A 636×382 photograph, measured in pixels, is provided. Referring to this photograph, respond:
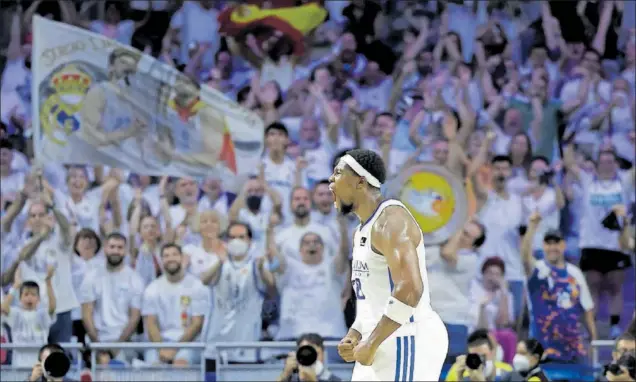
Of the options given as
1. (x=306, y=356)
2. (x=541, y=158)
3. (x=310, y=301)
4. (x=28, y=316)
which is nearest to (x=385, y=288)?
(x=306, y=356)

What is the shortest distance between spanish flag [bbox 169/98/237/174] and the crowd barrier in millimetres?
2738

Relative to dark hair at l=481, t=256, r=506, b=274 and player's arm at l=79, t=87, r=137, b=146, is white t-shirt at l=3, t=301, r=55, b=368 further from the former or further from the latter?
dark hair at l=481, t=256, r=506, b=274

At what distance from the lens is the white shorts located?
18.0ft

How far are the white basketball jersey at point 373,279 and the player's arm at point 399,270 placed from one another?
0.26 ft

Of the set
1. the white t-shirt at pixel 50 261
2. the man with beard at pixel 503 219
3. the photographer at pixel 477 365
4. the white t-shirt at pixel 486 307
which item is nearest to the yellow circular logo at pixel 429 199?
the man with beard at pixel 503 219

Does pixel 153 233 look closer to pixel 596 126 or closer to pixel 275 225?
pixel 275 225

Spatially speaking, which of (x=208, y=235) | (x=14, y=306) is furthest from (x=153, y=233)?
(x=14, y=306)

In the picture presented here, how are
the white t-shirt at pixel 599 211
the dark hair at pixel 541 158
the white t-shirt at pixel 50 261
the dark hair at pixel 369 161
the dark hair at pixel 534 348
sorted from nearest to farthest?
the dark hair at pixel 369 161
the dark hair at pixel 534 348
the white t-shirt at pixel 50 261
the white t-shirt at pixel 599 211
the dark hair at pixel 541 158

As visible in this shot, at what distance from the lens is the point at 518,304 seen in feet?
41.7

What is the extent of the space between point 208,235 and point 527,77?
400cm

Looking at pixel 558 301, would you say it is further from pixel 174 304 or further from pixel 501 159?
pixel 174 304

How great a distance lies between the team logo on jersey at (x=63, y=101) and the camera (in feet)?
45.0

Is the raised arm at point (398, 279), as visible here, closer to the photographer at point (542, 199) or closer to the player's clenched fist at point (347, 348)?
the player's clenched fist at point (347, 348)

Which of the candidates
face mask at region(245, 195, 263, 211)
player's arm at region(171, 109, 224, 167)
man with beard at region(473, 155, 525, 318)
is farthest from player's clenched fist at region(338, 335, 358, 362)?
player's arm at region(171, 109, 224, 167)
